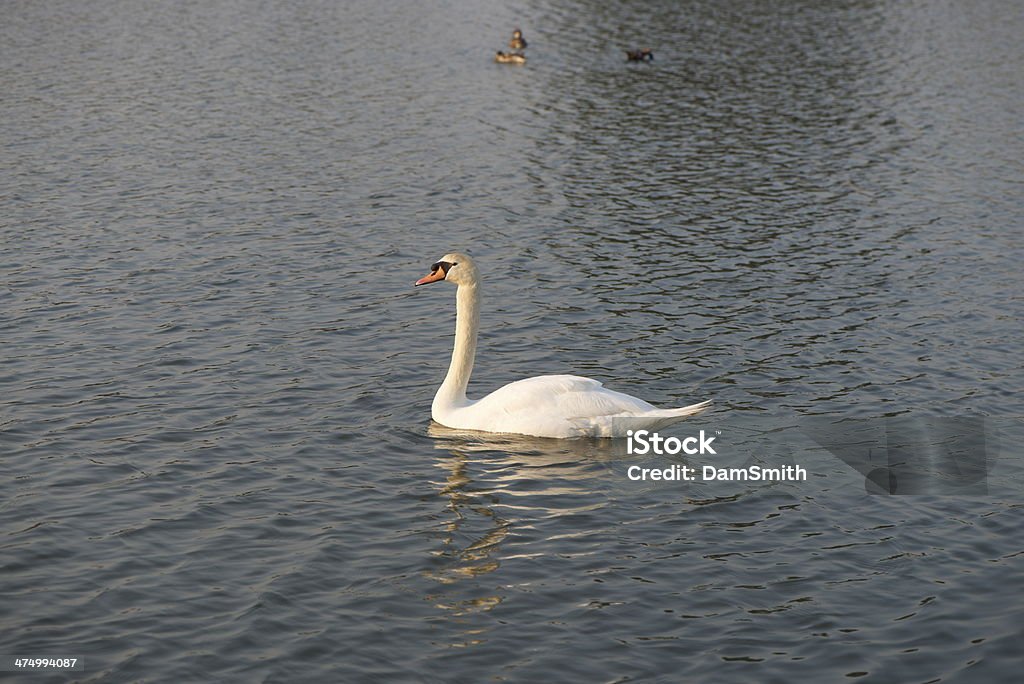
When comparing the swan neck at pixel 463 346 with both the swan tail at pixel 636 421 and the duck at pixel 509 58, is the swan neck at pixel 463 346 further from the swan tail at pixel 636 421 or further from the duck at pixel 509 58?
the duck at pixel 509 58

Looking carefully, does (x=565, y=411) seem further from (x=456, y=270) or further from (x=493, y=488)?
(x=456, y=270)

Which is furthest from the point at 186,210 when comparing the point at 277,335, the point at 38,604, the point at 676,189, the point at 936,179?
the point at 936,179

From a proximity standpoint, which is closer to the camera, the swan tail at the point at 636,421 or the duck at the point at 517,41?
the swan tail at the point at 636,421

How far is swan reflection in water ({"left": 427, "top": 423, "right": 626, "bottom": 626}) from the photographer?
13023mm

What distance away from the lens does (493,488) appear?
14.9m

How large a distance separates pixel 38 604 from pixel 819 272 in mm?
17379

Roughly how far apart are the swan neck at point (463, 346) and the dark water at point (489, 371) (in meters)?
0.66

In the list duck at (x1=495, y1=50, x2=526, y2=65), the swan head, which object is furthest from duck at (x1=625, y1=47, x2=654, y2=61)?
the swan head

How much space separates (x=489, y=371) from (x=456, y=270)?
8.77ft

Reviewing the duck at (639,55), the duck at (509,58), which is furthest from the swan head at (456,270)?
the duck at (639,55)

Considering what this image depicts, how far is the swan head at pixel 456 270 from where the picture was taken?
1703 centimetres

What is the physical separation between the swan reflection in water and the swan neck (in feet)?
1.70

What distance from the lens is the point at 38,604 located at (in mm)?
11969

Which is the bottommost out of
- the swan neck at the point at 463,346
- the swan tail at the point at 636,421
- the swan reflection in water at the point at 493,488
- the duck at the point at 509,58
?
the swan reflection in water at the point at 493,488
